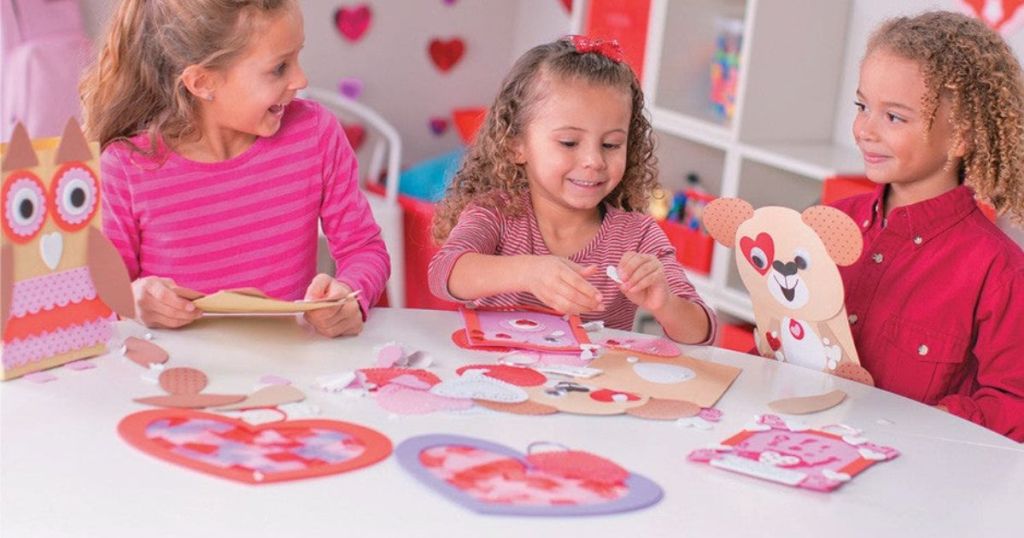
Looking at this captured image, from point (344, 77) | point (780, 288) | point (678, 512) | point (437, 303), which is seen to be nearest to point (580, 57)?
point (780, 288)

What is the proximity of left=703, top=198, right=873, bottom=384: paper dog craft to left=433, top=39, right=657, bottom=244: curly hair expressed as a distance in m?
0.30

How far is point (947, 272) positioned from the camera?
5.74 ft

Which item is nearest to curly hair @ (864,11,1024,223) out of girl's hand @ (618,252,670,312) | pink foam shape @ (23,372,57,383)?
girl's hand @ (618,252,670,312)

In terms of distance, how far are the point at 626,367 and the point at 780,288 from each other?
228 millimetres

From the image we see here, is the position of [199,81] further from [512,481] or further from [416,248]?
[416,248]

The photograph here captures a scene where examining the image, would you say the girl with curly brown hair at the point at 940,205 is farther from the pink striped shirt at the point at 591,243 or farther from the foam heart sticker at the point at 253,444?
the foam heart sticker at the point at 253,444

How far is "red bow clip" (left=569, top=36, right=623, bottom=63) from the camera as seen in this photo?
1855 mm

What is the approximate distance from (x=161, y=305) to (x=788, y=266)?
0.73 metres

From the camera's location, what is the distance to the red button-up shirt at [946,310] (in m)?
1.66

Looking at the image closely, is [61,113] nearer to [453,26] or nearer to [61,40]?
[61,40]

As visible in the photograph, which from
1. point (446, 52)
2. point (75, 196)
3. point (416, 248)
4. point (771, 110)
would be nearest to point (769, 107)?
point (771, 110)

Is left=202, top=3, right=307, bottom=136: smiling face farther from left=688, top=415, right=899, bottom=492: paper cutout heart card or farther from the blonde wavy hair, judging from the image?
left=688, top=415, right=899, bottom=492: paper cutout heart card

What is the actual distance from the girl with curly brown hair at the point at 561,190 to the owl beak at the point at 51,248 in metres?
0.52

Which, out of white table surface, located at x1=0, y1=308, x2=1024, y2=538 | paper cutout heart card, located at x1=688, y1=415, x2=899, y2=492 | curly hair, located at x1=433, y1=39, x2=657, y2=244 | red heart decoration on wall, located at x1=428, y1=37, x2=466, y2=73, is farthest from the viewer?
red heart decoration on wall, located at x1=428, y1=37, x2=466, y2=73
